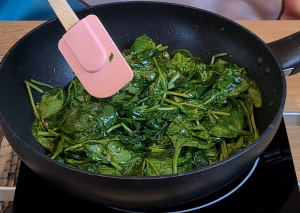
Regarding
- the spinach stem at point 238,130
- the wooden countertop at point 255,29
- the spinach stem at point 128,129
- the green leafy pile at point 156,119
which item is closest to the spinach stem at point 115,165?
the green leafy pile at point 156,119

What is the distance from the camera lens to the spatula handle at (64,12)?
0.81 metres

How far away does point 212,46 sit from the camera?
3.55 ft

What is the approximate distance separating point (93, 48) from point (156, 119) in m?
0.25

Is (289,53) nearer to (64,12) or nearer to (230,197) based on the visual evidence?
(230,197)

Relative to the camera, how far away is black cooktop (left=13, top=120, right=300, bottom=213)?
2.51ft

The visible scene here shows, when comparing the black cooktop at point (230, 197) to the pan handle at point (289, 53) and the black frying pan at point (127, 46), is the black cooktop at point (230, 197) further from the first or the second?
the pan handle at point (289, 53)

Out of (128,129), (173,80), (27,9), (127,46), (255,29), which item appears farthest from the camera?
(27,9)

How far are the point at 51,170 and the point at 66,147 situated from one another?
20 cm

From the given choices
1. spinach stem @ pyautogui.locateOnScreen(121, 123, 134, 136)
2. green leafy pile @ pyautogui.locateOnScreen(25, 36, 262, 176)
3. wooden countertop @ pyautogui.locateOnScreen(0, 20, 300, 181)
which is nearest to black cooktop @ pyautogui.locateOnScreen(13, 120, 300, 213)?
green leafy pile @ pyautogui.locateOnScreen(25, 36, 262, 176)

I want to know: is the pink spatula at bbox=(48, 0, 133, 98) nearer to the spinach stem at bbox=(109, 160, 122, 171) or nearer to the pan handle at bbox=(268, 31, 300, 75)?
the spinach stem at bbox=(109, 160, 122, 171)

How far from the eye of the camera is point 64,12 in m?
0.82

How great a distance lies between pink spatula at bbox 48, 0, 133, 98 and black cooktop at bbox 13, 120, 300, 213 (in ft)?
0.94

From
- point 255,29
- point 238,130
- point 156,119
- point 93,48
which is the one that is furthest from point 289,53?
point 255,29

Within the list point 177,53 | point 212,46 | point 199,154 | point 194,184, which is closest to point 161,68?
point 177,53
